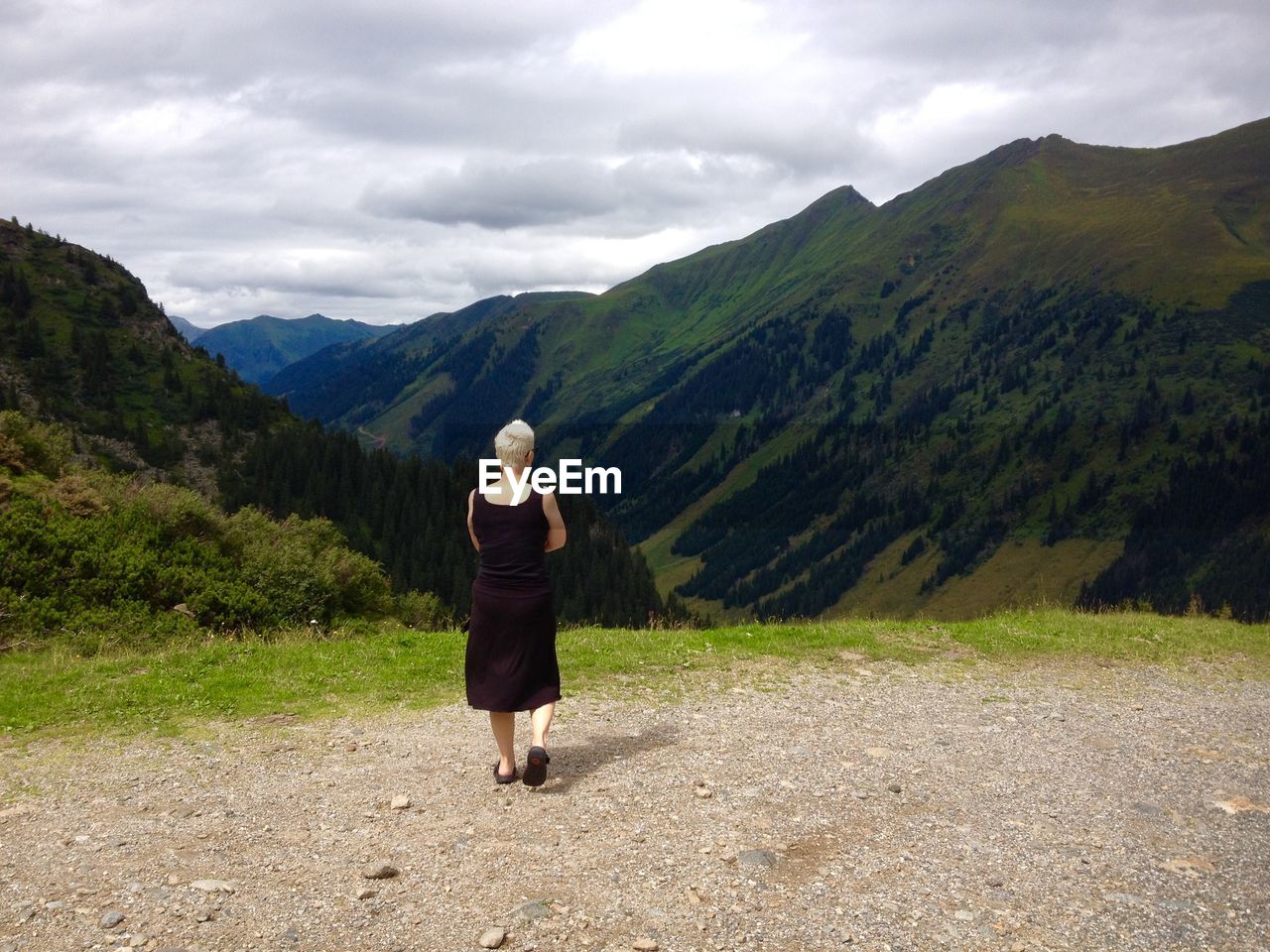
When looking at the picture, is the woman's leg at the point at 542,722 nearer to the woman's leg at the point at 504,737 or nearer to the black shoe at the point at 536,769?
the black shoe at the point at 536,769

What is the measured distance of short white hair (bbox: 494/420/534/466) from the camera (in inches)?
339

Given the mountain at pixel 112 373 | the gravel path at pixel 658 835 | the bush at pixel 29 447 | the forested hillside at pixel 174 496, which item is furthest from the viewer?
the mountain at pixel 112 373

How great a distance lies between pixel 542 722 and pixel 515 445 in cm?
299

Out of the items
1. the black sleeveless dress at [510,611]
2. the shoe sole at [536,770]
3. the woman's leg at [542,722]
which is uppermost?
the black sleeveless dress at [510,611]

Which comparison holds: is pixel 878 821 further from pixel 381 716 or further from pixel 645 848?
pixel 381 716

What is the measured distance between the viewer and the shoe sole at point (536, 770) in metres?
8.65

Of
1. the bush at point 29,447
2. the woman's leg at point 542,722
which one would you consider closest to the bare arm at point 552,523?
the woman's leg at point 542,722

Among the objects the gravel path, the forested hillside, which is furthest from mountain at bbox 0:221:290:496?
the gravel path

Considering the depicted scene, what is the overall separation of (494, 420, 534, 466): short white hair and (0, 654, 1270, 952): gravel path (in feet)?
11.2

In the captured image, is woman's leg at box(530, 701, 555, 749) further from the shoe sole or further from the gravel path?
the gravel path

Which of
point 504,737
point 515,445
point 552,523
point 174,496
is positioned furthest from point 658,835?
point 174,496

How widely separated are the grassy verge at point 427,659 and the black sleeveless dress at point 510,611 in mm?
3342

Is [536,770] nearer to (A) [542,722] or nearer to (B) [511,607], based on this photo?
(A) [542,722]

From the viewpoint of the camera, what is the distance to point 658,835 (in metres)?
7.78
